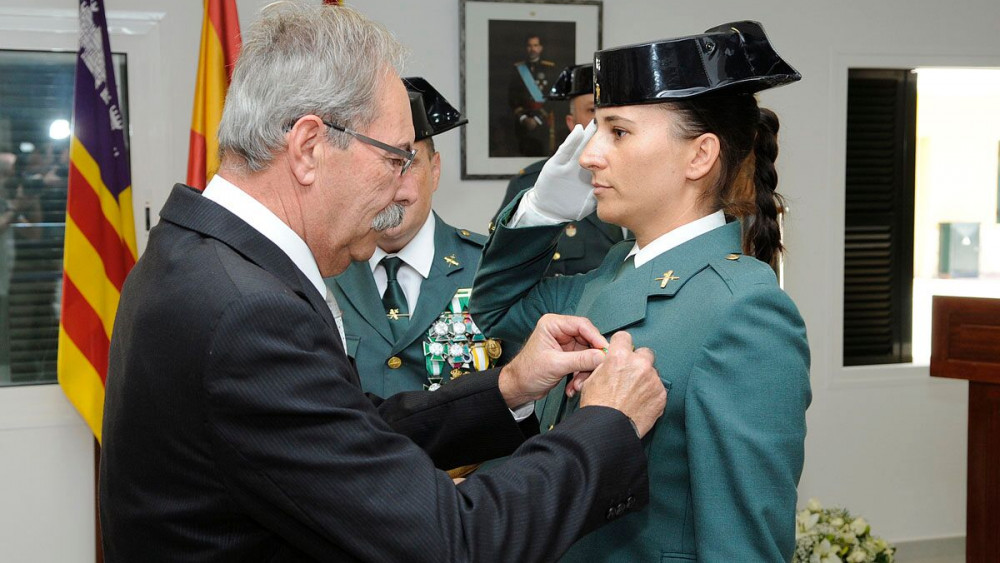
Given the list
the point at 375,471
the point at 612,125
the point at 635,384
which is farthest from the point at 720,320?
the point at 375,471

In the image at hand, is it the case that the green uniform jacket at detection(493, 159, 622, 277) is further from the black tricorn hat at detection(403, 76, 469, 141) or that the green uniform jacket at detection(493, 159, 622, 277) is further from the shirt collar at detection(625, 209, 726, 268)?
the shirt collar at detection(625, 209, 726, 268)

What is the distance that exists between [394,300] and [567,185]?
0.70m

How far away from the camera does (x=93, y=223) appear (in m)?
3.17

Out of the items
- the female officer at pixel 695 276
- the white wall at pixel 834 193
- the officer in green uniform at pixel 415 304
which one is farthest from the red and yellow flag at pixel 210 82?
the female officer at pixel 695 276

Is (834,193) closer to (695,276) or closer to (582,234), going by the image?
(582,234)

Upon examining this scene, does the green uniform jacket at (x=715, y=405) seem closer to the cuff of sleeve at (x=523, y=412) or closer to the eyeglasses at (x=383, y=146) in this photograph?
the cuff of sleeve at (x=523, y=412)

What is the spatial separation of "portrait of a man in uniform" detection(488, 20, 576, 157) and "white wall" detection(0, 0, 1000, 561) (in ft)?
0.54

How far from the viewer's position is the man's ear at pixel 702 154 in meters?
1.38

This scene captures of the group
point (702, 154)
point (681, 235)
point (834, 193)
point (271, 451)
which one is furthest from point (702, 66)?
point (834, 193)

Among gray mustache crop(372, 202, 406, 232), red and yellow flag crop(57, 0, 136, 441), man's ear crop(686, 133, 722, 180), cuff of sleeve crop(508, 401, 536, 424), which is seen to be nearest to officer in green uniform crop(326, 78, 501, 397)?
cuff of sleeve crop(508, 401, 536, 424)

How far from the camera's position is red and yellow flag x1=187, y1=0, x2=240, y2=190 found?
10.3 ft

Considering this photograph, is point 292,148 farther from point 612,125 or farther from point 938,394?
point 938,394

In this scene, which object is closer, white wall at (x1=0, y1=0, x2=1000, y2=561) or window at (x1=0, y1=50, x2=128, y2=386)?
window at (x1=0, y1=50, x2=128, y2=386)

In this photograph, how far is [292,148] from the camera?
3.90 feet
